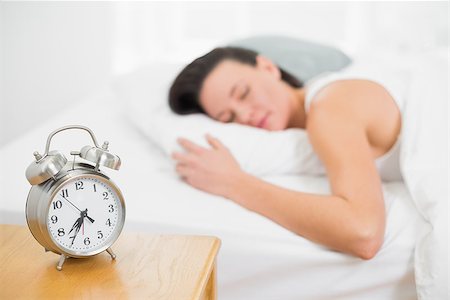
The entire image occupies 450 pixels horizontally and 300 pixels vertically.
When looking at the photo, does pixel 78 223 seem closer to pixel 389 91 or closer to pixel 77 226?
pixel 77 226

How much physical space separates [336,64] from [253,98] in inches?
24.2

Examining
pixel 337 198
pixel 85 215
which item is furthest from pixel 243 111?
pixel 85 215

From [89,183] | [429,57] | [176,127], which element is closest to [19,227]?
[89,183]

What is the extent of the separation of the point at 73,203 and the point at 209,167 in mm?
481

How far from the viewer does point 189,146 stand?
1359 mm

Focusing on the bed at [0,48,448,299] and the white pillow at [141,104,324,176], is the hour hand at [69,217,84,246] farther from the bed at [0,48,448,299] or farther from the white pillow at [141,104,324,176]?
the white pillow at [141,104,324,176]

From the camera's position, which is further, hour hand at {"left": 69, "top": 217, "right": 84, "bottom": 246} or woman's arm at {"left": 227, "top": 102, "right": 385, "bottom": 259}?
woman's arm at {"left": 227, "top": 102, "right": 385, "bottom": 259}

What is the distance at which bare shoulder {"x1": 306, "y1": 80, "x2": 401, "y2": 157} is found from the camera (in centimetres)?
126

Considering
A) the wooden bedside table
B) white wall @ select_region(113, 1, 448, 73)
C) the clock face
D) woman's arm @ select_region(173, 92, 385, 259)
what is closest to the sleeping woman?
woman's arm @ select_region(173, 92, 385, 259)

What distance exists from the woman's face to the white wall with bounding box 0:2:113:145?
630 millimetres

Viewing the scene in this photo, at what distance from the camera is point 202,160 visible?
4.31 ft

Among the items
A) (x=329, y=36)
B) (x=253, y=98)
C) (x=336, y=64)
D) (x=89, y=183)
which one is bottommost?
(x=329, y=36)

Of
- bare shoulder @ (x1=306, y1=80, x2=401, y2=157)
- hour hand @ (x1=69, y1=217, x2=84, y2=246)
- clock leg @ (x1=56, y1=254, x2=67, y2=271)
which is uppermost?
hour hand @ (x1=69, y1=217, x2=84, y2=246)

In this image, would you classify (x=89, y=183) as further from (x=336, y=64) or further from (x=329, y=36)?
(x=329, y=36)
